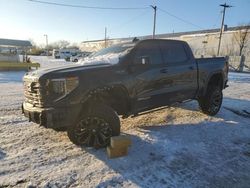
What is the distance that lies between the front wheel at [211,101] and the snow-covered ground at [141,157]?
593 mm

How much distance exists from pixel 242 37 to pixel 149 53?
128 feet

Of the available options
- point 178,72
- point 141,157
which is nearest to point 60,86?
point 141,157

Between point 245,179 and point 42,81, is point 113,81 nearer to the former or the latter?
point 42,81

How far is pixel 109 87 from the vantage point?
5.16 m

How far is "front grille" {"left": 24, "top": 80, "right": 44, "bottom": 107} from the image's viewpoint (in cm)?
478

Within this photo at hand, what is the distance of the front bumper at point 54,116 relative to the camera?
15.1 feet

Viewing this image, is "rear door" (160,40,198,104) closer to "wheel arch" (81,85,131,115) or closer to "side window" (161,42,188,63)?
"side window" (161,42,188,63)

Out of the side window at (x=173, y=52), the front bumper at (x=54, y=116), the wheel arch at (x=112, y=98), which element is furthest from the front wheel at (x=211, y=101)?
the front bumper at (x=54, y=116)

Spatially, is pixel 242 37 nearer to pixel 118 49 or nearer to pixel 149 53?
pixel 149 53

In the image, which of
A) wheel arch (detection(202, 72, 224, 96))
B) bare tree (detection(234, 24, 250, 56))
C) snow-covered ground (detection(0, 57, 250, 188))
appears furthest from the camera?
bare tree (detection(234, 24, 250, 56))

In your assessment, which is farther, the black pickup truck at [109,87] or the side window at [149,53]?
the side window at [149,53]

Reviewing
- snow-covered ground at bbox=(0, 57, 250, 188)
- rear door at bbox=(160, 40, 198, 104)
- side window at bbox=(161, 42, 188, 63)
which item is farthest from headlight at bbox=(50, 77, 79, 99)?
side window at bbox=(161, 42, 188, 63)

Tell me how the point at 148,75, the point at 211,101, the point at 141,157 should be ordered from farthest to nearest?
1. the point at 211,101
2. the point at 148,75
3. the point at 141,157

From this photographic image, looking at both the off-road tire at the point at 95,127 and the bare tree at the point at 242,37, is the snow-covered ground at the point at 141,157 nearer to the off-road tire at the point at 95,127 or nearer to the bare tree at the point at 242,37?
the off-road tire at the point at 95,127
